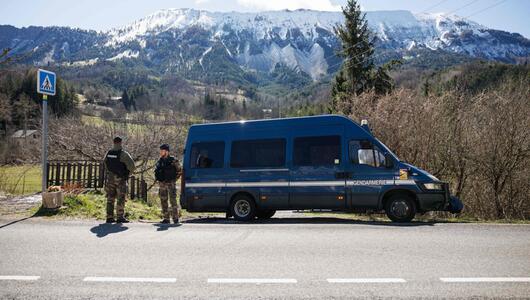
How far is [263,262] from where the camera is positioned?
5.94 m

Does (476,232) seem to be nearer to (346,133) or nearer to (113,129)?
(346,133)

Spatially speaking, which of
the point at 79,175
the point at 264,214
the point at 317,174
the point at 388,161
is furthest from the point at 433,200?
the point at 79,175

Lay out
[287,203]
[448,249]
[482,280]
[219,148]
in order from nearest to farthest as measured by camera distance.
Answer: [482,280]
[448,249]
[287,203]
[219,148]

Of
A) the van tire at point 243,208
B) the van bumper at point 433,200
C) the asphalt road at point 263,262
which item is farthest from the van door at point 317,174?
the asphalt road at point 263,262

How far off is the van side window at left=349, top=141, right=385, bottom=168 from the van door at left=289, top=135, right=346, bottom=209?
35cm

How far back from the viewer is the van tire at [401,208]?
1052 centimetres

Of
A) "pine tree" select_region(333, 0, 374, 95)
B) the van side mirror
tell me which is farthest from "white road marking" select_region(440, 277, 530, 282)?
"pine tree" select_region(333, 0, 374, 95)

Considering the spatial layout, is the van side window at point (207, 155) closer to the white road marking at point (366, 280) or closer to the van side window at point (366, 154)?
the van side window at point (366, 154)

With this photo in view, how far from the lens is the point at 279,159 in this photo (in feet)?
38.0

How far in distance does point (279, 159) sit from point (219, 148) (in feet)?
5.90

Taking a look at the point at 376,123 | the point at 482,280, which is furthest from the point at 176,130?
the point at 482,280

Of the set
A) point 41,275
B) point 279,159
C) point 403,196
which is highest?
point 279,159

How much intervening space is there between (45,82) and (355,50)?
29.7m

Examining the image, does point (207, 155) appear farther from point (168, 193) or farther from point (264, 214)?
point (264, 214)
